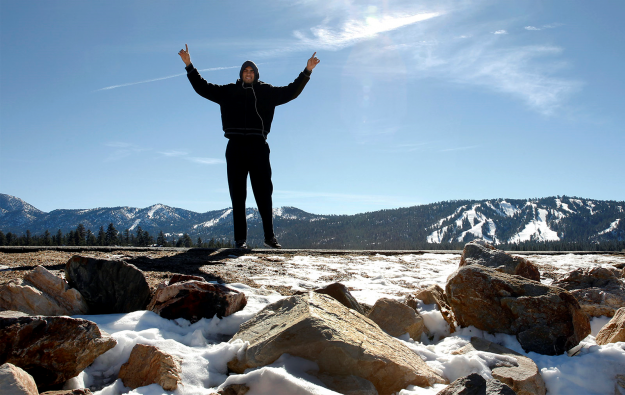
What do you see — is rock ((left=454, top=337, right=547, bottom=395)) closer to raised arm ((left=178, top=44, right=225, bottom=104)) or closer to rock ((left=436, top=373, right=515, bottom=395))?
rock ((left=436, top=373, right=515, bottom=395))

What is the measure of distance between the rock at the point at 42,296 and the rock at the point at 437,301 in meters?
2.65

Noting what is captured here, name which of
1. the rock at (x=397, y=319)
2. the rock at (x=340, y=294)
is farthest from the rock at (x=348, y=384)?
the rock at (x=340, y=294)

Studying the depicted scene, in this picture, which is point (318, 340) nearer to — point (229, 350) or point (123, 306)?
point (229, 350)

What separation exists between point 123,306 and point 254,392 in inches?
64.5

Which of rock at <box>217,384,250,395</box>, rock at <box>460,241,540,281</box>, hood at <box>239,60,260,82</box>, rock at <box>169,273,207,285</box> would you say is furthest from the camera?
hood at <box>239,60,260,82</box>

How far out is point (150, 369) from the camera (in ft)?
6.46

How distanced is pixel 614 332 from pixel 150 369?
10.6ft

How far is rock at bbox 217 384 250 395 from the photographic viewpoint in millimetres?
1797

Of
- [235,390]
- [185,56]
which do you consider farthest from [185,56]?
[235,390]

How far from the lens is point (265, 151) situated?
22.5ft

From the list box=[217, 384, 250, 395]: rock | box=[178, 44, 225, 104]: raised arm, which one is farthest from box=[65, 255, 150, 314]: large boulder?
box=[178, 44, 225, 104]: raised arm

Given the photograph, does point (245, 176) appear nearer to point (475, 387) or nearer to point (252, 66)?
point (252, 66)

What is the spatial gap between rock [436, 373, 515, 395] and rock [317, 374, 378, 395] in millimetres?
370

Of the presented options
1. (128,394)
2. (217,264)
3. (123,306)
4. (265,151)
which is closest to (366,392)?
(128,394)
